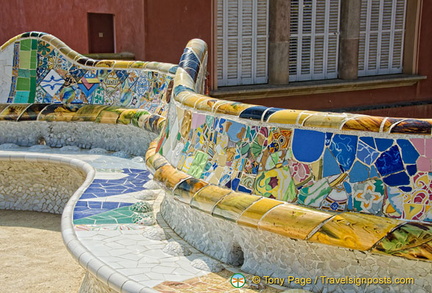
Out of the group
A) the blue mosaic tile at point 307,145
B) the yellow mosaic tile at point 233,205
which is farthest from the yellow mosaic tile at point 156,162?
the blue mosaic tile at point 307,145

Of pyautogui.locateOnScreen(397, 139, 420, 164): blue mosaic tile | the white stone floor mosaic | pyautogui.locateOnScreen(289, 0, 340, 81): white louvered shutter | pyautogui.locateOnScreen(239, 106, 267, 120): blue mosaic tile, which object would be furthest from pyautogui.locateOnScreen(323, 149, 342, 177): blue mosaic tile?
pyautogui.locateOnScreen(289, 0, 340, 81): white louvered shutter

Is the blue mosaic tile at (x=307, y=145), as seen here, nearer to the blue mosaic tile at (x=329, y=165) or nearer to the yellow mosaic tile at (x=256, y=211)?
the blue mosaic tile at (x=329, y=165)

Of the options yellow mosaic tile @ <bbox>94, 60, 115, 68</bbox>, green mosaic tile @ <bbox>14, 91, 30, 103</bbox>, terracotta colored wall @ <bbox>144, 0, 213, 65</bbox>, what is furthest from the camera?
terracotta colored wall @ <bbox>144, 0, 213, 65</bbox>

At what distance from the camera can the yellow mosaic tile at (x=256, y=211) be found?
3838 mm

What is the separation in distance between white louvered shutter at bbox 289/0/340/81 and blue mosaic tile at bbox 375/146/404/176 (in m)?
7.73

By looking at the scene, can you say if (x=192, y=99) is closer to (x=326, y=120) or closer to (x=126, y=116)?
(x=326, y=120)

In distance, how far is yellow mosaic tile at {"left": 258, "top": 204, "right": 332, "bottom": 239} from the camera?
11.9 ft

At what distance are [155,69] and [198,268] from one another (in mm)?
3379

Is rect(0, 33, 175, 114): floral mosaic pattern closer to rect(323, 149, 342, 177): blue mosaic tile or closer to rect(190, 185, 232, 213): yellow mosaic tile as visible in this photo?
rect(190, 185, 232, 213): yellow mosaic tile

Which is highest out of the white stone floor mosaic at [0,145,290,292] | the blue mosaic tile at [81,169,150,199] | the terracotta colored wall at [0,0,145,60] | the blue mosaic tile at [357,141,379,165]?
the terracotta colored wall at [0,0,145,60]

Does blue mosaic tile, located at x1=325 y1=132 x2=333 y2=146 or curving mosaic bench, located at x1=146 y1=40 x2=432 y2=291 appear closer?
curving mosaic bench, located at x1=146 y1=40 x2=432 y2=291

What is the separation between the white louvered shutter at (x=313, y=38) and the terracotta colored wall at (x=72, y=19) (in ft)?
8.92

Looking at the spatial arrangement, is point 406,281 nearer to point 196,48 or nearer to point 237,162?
point 237,162

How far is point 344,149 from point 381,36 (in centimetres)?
915
